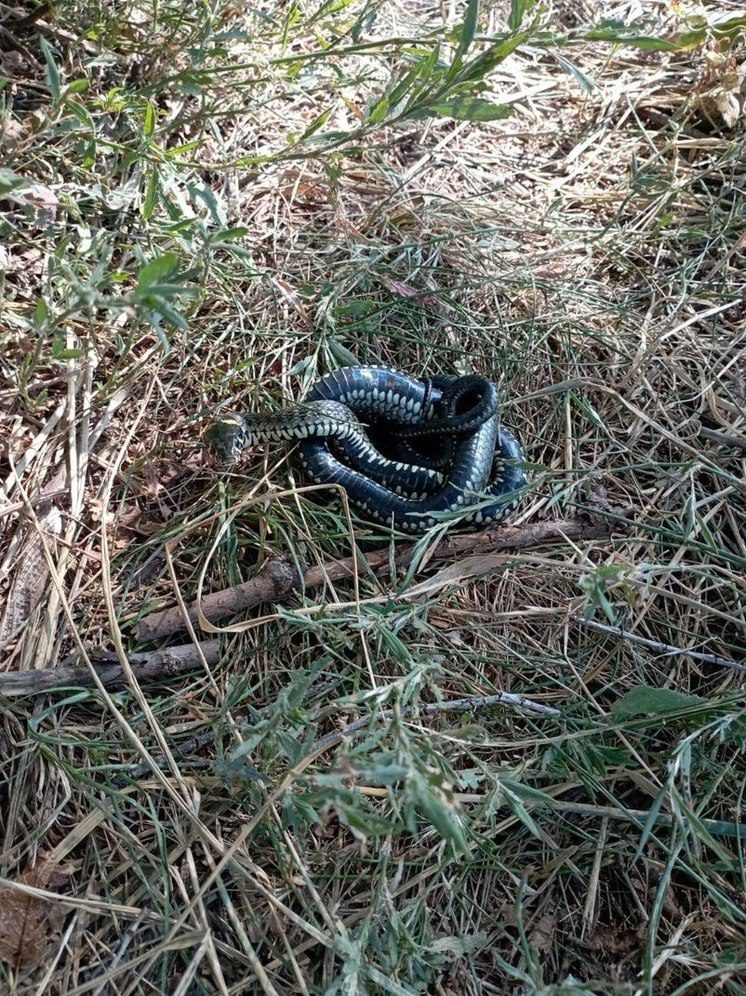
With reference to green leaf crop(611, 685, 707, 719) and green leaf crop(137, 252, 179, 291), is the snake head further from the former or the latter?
green leaf crop(611, 685, 707, 719)

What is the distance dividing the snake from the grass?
0.13 metres

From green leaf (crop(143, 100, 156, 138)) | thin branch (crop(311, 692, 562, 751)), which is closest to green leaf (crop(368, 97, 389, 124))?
green leaf (crop(143, 100, 156, 138))

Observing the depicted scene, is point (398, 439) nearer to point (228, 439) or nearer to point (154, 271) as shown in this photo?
point (228, 439)

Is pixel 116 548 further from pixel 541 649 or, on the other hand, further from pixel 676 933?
pixel 676 933

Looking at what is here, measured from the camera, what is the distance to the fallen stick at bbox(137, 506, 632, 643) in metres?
2.94

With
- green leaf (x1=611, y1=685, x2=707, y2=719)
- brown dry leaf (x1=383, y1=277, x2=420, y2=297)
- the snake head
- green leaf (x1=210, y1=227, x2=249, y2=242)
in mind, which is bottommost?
green leaf (x1=611, y1=685, x2=707, y2=719)

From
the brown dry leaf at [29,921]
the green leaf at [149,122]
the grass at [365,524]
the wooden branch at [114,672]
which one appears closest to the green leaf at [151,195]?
the grass at [365,524]

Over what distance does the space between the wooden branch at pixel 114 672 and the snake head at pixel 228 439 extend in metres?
0.76

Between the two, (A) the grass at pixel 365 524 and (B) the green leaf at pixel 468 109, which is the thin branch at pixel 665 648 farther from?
(B) the green leaf at pixel 468 109

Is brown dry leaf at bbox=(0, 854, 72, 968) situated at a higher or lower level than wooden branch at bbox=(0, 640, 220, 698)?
lower

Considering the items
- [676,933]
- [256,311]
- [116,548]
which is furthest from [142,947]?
[256,311]

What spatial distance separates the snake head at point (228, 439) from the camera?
10.7 ft

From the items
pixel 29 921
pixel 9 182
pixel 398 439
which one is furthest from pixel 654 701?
pixel 9 182

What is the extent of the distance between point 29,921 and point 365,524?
1748mm
